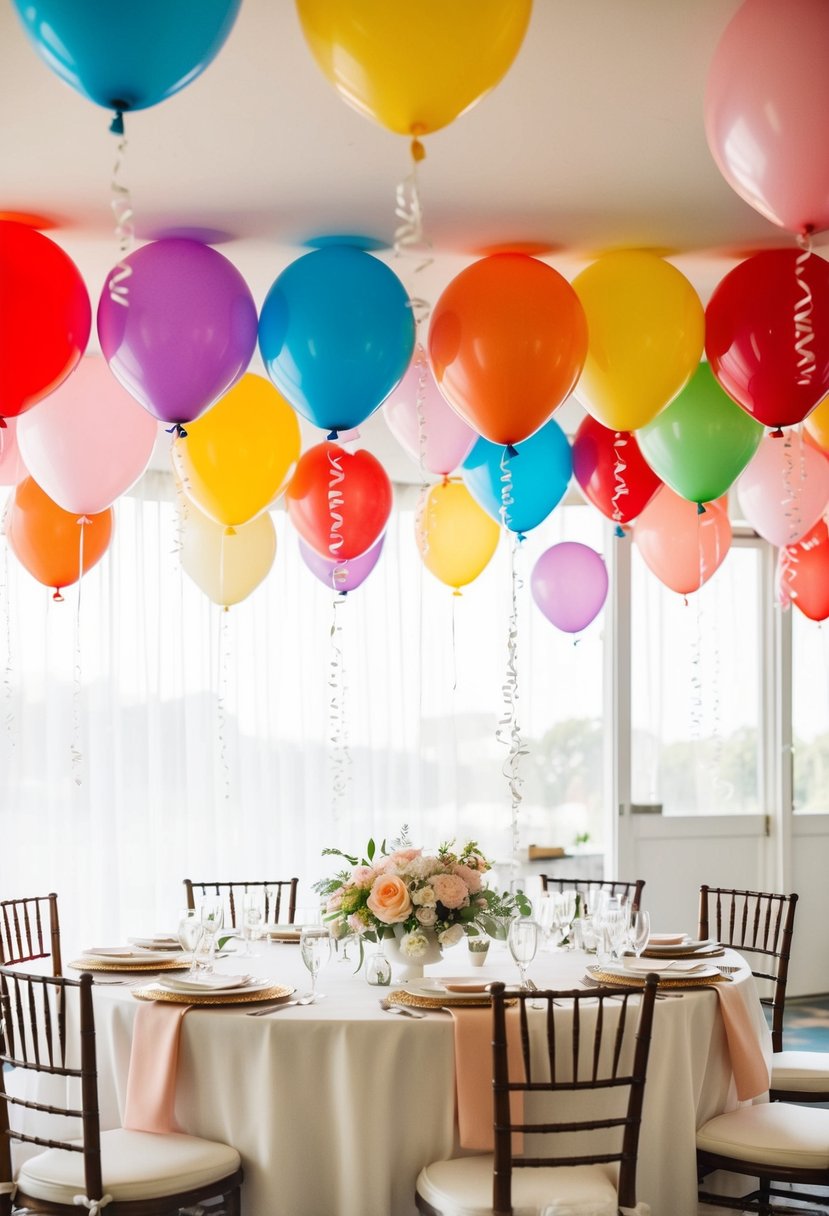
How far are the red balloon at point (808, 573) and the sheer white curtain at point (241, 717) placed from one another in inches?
52.5

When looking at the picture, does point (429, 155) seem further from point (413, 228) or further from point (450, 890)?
point (450, 890)

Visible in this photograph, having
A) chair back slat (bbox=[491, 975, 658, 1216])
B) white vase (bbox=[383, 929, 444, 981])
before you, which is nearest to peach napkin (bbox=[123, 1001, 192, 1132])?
white vase (bbox=[383, 929, 444, 981])

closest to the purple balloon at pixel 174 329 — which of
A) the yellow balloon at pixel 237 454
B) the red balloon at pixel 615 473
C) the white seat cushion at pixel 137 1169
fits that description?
the yellow balloon at pixel 237 454

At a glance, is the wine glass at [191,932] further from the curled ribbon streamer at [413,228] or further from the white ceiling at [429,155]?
the white ceiling at [429,155]

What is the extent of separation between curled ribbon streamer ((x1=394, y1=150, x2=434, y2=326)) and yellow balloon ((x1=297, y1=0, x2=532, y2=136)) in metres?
0.08

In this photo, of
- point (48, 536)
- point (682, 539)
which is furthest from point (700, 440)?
point (48, 536)

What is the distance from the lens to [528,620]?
20.7 ft

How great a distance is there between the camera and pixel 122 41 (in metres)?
1.86

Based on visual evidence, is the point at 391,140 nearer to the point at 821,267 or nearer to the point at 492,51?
the point at 492,51

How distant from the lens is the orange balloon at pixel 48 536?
3.90 meters

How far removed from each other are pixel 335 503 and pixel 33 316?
1.15 metres

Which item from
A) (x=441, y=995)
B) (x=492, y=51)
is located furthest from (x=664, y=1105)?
(x=492, y=51)

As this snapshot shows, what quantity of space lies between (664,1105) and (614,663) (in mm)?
3339

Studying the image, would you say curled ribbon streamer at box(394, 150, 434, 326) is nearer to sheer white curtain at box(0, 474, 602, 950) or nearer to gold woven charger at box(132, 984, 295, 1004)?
gold woven charger at box(132, 984, 295, 1004)
